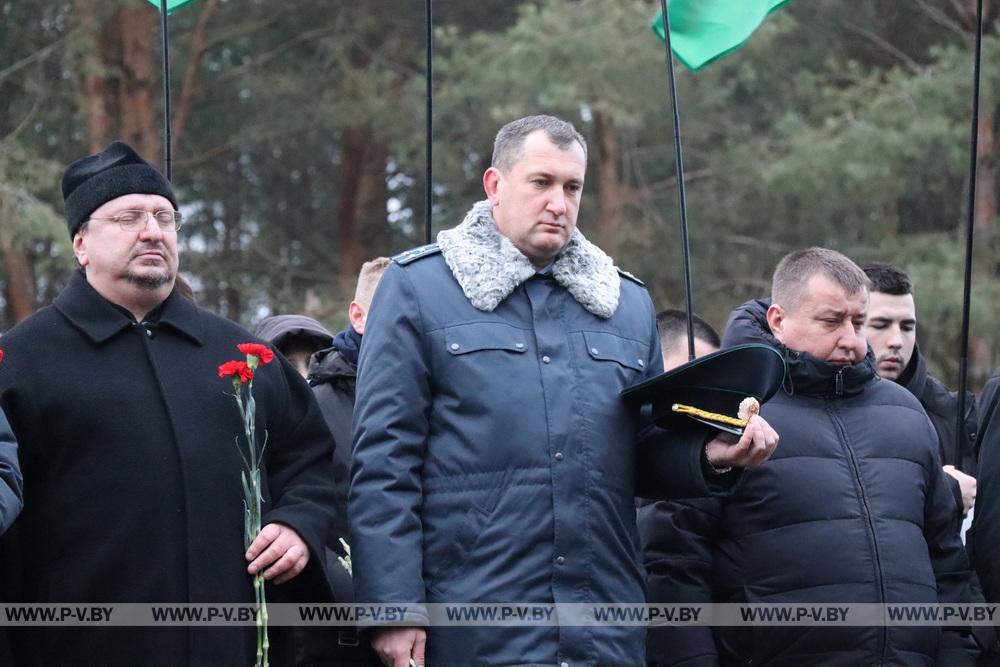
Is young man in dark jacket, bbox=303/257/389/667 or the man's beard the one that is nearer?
the man's beard

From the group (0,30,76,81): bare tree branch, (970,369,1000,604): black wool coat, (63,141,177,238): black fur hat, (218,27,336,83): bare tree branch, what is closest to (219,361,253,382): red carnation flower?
(63,141,177,238): black fur hat

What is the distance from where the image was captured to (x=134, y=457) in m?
4.06

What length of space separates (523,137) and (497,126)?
10.9 metres

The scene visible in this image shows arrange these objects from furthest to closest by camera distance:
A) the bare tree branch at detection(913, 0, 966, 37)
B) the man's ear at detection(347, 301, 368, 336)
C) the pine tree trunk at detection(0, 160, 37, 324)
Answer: the bare tree branch at detection(913, 0, 966, 37), the pine tree trunk at detection(0, 160, 37, 324), the man's ear at detection(347, 301, 368, 336)

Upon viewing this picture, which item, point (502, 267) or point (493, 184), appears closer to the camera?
point (502, 267)

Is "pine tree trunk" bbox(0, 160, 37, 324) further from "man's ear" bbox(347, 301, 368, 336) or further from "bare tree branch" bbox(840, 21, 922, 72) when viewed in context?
"man's ear" bbox(347, 301, 368, 336)

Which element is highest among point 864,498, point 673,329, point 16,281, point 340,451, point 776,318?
point 16,281

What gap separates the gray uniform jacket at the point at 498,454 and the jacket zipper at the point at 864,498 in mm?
648

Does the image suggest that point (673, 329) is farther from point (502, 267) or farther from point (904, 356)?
point (502, 267)

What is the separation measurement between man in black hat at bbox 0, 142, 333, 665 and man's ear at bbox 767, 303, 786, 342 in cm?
152

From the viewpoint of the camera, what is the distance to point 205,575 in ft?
13.4

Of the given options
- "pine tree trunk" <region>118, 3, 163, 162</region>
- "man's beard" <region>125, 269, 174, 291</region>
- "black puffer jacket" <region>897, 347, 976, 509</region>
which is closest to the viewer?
"man's beard" <region>125, 269, 174, 291</region>

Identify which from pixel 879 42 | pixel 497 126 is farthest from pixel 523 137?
pixel 879 42

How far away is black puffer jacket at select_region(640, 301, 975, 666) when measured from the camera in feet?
14.9
